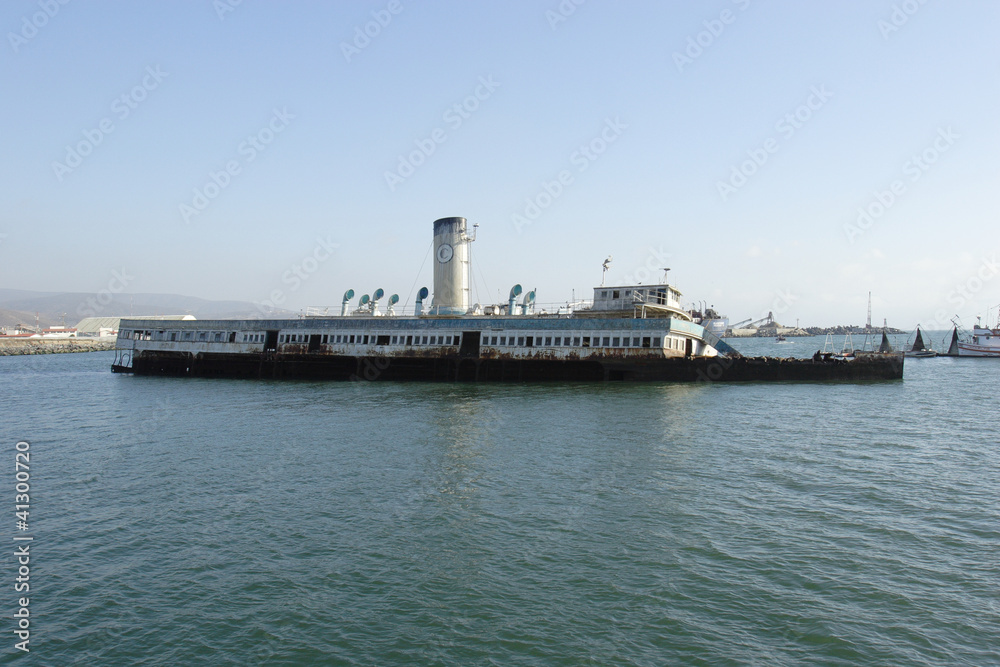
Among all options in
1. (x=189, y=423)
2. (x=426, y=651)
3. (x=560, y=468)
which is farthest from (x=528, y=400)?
(x=426, y=651)

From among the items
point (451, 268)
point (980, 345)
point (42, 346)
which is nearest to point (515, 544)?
point (451, 268)

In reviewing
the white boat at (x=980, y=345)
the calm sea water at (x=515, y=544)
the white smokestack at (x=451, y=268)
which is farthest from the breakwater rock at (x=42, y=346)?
the white boat at (x=980, y=345)

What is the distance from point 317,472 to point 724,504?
13.2m

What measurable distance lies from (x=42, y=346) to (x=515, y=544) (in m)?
157

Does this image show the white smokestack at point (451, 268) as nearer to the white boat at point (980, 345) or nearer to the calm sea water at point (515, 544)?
the calm sea water at point (515, 544)

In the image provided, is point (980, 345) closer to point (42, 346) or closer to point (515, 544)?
point (515, 544)

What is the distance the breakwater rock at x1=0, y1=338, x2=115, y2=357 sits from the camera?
121312 millimetres

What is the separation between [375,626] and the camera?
34.9 feet

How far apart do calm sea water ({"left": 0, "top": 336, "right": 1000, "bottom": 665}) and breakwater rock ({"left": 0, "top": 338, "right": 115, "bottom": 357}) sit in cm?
11884

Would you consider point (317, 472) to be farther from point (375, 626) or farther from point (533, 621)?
point (533, 621)

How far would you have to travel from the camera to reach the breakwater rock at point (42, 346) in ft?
398

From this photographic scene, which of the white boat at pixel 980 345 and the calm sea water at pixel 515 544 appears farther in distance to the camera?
the white boat at pixel 980 345

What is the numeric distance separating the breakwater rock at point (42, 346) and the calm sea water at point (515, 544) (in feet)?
390

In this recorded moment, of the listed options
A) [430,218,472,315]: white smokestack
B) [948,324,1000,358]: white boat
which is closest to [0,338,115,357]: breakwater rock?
[430,218,472,315]: white smokestack
